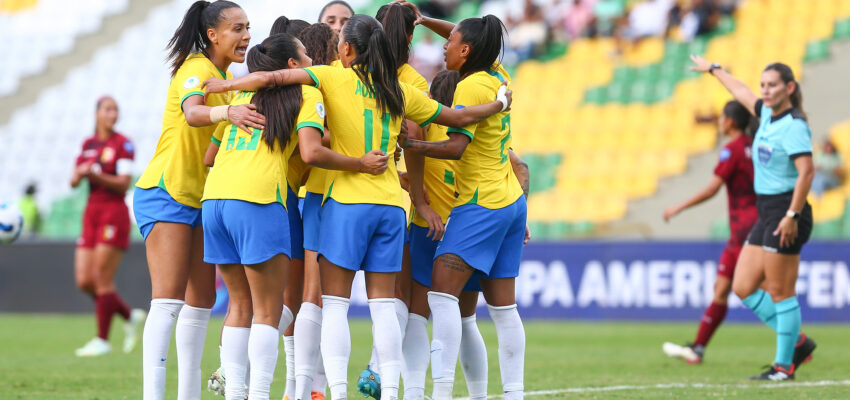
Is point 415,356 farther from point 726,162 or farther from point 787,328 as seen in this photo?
point 726,162

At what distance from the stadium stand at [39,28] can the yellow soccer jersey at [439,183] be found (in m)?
20.5

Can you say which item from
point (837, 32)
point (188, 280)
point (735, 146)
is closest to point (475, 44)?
point (188, 280)

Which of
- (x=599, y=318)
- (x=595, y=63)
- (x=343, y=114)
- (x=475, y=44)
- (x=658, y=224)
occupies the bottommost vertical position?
(x=599, y=318)

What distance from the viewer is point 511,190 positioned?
223 inches

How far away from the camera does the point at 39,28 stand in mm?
25469

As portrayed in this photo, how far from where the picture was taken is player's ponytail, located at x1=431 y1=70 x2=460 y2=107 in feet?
19.5

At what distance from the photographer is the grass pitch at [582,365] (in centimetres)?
705

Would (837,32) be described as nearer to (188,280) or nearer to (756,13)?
(756,13)

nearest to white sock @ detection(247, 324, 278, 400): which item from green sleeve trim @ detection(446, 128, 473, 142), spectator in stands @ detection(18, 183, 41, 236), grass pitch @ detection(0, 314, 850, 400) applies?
green sleeve trim @ detection(446, 128, 473, 142)

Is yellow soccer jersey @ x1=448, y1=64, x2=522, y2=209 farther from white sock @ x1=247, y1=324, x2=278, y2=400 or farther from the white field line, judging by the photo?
the white field line

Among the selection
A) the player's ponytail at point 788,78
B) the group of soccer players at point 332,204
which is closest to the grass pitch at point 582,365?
the group of soccer players at point 332,204

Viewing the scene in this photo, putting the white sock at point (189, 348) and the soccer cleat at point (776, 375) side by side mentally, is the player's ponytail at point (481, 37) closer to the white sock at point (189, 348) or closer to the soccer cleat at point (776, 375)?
the white sock at point (189, 348)

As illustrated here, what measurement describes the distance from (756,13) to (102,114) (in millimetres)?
13133

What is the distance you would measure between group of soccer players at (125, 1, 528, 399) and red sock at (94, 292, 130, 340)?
176 inches
